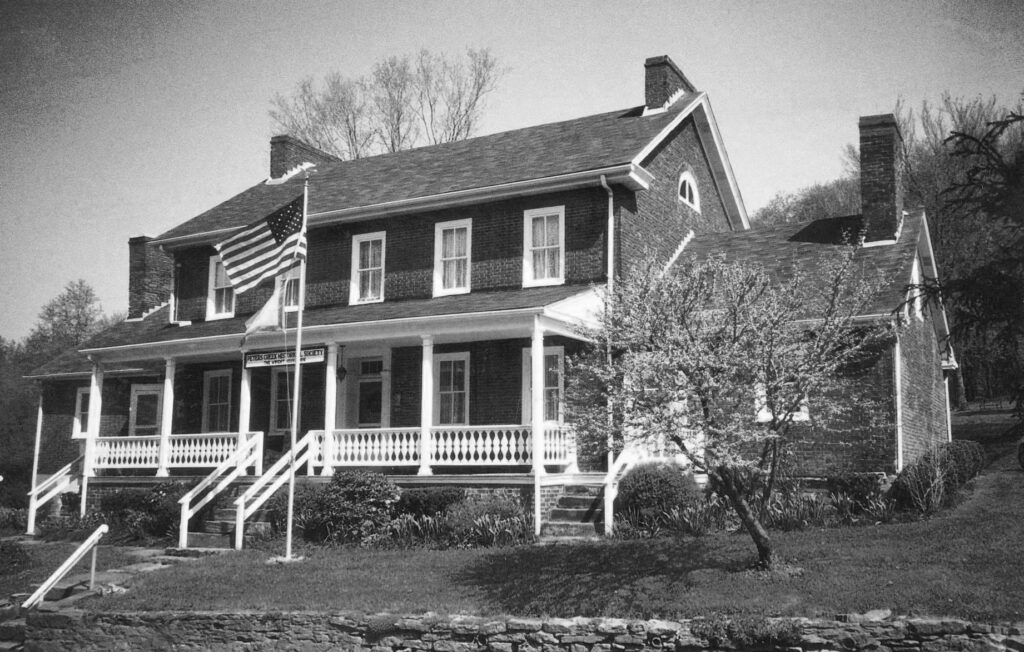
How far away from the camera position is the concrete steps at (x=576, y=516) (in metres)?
15.9

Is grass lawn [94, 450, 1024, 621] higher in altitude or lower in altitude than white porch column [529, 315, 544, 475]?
lower

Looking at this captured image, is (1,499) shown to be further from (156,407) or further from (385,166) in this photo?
(385,166)

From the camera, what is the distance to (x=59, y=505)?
24609mm

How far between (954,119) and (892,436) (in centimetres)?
2061

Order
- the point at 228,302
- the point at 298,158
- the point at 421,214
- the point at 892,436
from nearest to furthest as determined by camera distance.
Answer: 1. the point at 892,436
2. the point at 421,214
3. the point at 228,302
4. the point at 298,158

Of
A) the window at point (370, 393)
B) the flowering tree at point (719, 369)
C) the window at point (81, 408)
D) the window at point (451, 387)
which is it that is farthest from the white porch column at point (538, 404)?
the window at point (81, 408)

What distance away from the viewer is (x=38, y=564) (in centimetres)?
1722

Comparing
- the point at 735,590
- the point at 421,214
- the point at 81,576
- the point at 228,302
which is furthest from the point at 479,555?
the point at 228,302

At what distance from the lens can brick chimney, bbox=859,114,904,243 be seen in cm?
1955

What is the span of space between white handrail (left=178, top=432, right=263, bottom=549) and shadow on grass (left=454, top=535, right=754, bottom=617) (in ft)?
21.3

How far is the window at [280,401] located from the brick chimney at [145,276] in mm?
7264

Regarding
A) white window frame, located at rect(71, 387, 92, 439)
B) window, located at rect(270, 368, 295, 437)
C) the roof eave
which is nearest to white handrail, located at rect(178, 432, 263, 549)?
window, located at rect(270, 368, 295, 437)

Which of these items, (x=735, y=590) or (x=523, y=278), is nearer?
(x=735, y=590)

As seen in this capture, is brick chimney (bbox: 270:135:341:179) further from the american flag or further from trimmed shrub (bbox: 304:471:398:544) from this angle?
trimmed shrub (bbox: 304:471:398:544)
